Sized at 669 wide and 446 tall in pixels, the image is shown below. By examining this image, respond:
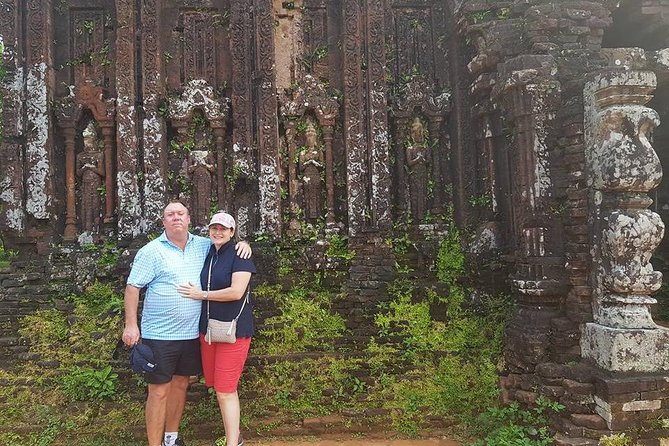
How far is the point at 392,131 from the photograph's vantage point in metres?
6.45

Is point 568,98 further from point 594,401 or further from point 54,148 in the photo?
point 54,148

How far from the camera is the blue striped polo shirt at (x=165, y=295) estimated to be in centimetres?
398

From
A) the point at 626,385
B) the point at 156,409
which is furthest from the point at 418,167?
the point at 156,409

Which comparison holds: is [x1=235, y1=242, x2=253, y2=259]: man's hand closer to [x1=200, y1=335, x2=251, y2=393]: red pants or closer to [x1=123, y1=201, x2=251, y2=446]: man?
[x1=123, y1=201, x2=251, y2=446]: man

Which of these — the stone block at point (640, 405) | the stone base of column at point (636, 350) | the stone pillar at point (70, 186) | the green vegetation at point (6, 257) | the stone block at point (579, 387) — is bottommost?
the stone block at point (640, 405)

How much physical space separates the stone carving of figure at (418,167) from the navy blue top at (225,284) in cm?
305

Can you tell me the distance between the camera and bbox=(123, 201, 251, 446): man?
398 cm

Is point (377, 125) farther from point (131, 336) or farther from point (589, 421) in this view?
point (589, 421)

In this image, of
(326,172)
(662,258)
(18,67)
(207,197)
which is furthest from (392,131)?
(18,67)

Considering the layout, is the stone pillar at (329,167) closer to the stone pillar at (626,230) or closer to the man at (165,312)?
the man at (165,312)

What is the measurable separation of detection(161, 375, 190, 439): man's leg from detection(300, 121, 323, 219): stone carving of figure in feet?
9.08

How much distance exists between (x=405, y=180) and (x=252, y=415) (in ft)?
11.6

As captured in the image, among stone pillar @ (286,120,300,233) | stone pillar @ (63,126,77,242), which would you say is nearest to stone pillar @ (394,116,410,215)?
stone pillar @ (286,120,300,233)

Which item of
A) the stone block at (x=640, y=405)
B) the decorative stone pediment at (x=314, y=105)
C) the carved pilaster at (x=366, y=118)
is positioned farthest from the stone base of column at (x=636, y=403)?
the decorative stone pediment at (x=314, y=105)
